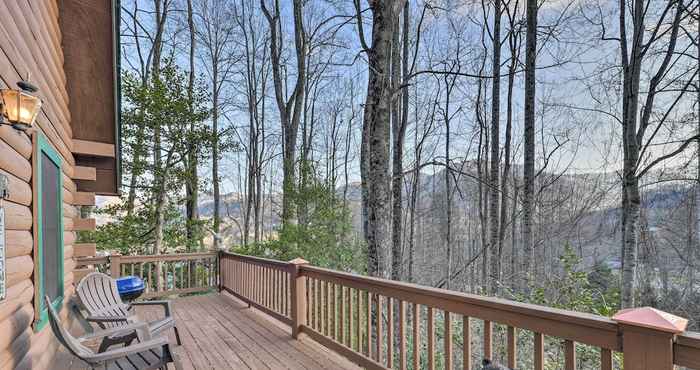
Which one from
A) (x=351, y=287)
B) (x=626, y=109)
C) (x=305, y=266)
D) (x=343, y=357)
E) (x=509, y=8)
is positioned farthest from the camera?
(x=509, y=8)

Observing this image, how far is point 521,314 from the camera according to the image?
1895mm

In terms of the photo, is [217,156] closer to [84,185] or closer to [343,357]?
[84,185]

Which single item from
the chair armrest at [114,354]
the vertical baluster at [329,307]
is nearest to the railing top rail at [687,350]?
the vertical baluster at [329,307]

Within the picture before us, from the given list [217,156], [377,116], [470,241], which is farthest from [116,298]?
[470,241]

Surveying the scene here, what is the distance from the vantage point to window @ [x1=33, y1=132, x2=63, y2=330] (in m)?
2.38

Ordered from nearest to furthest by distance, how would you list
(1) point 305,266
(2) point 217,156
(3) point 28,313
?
(3) point 28,313 < (1) point 305,266 < (2) point 217,156

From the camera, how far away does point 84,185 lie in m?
5.03

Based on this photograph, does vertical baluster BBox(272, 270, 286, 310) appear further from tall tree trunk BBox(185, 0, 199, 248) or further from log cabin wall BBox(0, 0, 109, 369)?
tall tree trunk BBox(185, 0, 199, 248)

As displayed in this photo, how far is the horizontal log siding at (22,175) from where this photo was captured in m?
1.86

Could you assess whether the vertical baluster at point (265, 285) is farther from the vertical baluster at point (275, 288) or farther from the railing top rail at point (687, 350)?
the railing top rail at point (687, 350)

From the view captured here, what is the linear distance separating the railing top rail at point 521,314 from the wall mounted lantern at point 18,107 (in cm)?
249

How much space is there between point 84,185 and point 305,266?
3492 mm

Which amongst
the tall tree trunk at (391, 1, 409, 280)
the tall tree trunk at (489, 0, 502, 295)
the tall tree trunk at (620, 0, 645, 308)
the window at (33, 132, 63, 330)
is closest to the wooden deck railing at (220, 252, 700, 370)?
the window at (33, 132, 63, 330)

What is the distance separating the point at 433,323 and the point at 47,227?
3063mm
